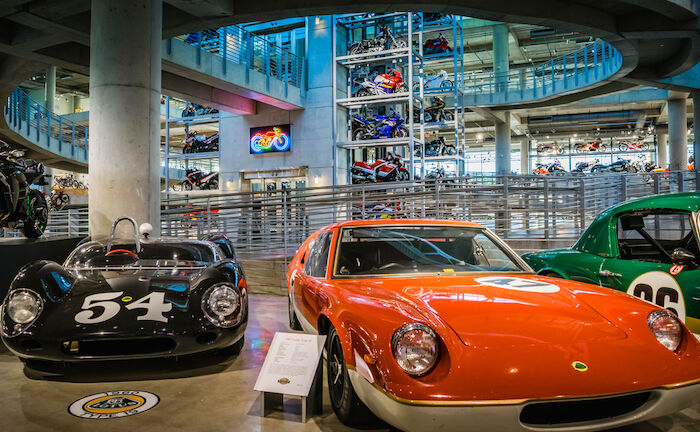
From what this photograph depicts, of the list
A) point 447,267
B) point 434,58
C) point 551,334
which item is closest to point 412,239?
point 447,267

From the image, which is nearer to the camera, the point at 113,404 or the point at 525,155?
the point at 113,404

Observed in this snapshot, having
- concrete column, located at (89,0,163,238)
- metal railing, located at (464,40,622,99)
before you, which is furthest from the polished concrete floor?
metal railing, located at (464,40,622,99)

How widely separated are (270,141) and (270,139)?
74 millimetres

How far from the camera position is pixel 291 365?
2.80 metres

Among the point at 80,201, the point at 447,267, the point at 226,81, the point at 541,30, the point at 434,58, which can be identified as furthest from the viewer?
the point at 80,201

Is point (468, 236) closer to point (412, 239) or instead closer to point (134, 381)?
point (412, 239)

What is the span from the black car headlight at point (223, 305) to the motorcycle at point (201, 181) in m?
16.8

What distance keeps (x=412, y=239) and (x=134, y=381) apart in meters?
2.16

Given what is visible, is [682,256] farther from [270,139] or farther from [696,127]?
[696,127]

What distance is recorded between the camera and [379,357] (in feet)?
6.91

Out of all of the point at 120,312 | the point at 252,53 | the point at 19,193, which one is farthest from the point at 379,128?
the point at 120,312

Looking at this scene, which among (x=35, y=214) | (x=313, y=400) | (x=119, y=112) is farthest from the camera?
(x=35, y=214)

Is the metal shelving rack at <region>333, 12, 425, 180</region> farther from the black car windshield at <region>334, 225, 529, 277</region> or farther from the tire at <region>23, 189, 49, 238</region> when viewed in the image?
the black car windshield at <region>334, 225, 529, 277</region>

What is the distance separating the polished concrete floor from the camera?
2.67 metres
